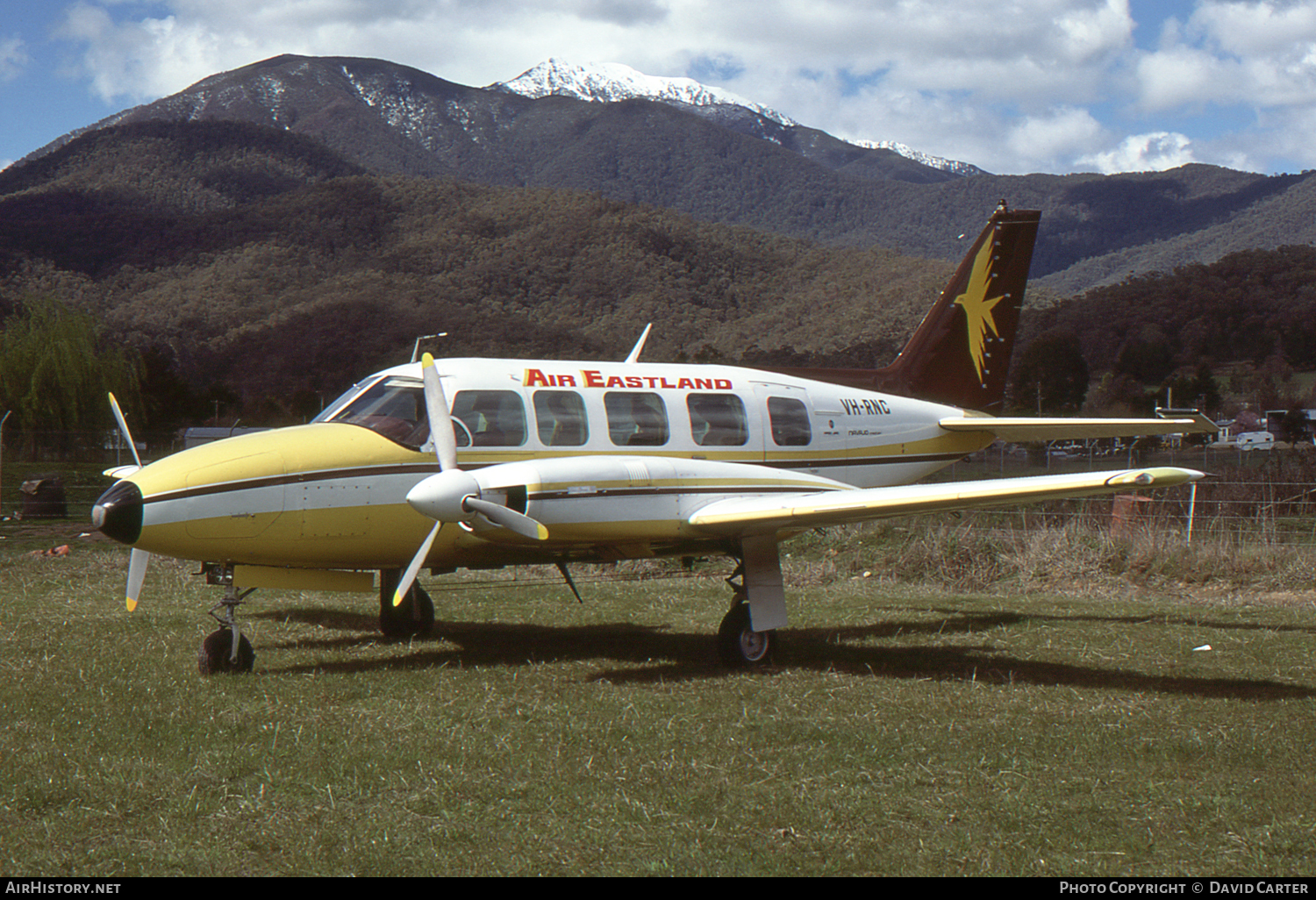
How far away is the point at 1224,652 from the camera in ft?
32.9

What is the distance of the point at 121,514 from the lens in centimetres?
789

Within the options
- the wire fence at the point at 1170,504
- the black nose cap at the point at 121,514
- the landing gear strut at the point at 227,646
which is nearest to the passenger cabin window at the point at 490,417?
the landing gear strut at the point at 227,646

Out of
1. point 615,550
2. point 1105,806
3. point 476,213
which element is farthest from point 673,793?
point 476,213

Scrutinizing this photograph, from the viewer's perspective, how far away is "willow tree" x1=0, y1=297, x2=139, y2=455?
36.9 m

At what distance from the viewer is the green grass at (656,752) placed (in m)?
4.90

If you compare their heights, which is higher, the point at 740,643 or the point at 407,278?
the point at 407,278

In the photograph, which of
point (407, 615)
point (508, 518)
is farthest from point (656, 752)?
point (407, 615)

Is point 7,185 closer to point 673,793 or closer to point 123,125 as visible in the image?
point 123,125

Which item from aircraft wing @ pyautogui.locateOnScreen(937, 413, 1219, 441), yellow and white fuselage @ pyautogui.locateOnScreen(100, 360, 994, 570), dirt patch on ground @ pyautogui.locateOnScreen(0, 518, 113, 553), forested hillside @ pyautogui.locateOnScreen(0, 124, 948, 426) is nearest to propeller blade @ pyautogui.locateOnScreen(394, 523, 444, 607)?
yellow and white fuselage @ pyautogui.locateOnScreen(100, 360, 994, 570)

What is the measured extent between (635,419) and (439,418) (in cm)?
216

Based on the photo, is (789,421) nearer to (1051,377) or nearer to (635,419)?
(635,419)

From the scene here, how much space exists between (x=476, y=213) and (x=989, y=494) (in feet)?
335

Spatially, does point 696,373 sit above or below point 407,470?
above

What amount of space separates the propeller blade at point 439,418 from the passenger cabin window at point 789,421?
12.1ft
